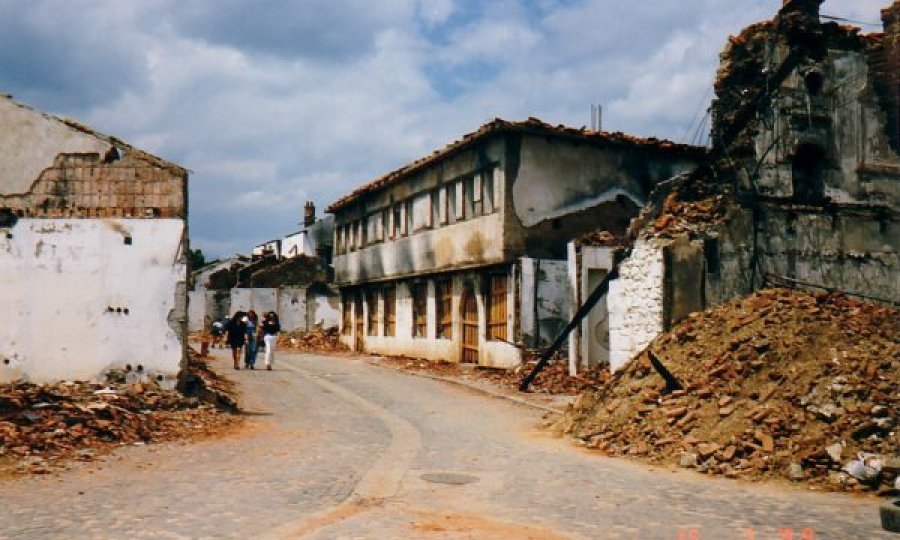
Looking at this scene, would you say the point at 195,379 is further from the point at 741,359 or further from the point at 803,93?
the point at 803,93

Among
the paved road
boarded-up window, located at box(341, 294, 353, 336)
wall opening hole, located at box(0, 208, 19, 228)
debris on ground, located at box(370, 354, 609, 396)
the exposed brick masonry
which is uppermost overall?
the exposed brick masonry

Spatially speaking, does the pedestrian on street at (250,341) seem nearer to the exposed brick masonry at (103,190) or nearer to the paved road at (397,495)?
the exposed brick masonry at (103,190)

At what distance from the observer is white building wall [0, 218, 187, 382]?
42.3 feet

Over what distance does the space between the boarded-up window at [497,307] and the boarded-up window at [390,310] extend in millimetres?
7599

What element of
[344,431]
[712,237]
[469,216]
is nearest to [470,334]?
[469,216]

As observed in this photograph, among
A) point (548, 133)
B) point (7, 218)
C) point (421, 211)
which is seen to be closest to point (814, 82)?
point (548, 133)

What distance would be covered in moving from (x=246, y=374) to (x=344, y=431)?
9709 millimetres

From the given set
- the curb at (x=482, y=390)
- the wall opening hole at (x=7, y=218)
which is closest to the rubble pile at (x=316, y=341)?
the curb at (x=482, y=390)

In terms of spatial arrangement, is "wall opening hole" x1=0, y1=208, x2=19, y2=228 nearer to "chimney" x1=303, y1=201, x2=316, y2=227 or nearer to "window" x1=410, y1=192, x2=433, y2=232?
"window" x1=410, y1=192, x2=433, y2=232

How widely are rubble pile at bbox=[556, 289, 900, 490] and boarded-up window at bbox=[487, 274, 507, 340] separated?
27.0ft

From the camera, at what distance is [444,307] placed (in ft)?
84.4

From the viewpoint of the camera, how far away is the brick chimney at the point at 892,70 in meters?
18.2

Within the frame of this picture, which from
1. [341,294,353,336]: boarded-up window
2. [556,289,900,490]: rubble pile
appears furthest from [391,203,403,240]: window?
[556,289,900,490]: rubble pile

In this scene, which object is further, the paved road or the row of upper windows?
the row of upper windows
